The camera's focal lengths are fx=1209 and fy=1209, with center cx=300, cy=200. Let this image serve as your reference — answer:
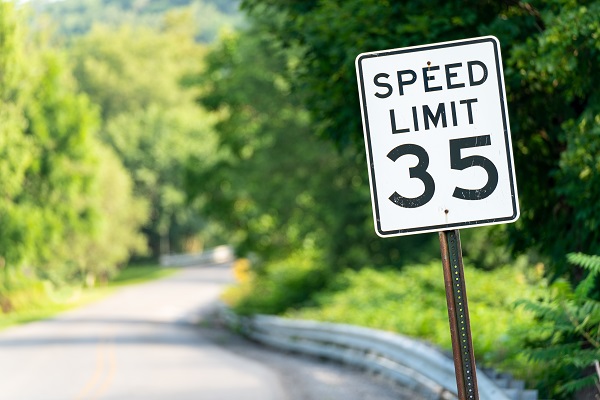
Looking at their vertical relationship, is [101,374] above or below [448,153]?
below

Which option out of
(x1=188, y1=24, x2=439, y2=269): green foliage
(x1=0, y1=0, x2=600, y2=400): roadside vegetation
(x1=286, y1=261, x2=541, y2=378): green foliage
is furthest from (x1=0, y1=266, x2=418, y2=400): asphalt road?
(x1=188, y1=24, x2=439, y2=269): green foliage

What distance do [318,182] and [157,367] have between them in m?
11.0

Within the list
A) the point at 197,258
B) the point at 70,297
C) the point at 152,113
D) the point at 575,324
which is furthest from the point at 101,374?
the point at 152,113

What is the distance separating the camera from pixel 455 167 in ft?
17.9

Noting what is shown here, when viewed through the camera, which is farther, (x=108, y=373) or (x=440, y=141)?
(x=108, y=373)

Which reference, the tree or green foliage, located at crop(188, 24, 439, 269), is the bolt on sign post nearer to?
green foliage, located at crop(188, 24, 439, 269)

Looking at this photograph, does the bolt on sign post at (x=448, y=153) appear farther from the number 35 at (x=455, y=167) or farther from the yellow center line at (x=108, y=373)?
the yellow center line at (x=108, y=373)

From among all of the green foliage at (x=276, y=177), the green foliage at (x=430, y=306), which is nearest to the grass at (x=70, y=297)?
the green foliage at (x=276, y=177)

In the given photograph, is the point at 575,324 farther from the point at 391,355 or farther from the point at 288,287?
the point at 288,287

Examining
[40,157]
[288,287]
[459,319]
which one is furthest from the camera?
[40,157]

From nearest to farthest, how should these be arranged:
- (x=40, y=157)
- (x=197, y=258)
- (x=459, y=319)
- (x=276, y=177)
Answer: (x=459, y=319)
(x=276, y=177)
(x=40, y=157)
(x=197, y=258)

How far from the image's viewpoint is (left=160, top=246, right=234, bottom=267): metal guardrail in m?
87.4

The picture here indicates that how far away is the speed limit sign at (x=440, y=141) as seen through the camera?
17.8 feet

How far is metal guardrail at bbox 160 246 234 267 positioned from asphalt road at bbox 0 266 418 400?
145ft
